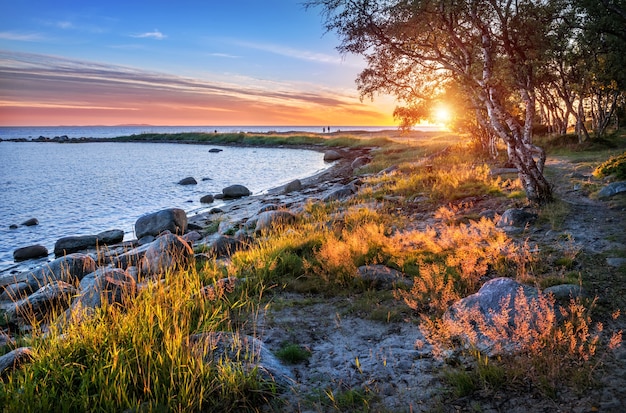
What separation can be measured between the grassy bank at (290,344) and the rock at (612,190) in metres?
2.43

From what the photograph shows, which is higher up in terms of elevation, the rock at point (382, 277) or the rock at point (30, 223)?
the rock at point (382, 277)

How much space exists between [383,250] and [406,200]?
7.48 metres

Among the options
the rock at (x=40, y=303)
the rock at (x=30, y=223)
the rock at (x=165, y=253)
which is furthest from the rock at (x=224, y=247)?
the rock at (x=30, y=223)

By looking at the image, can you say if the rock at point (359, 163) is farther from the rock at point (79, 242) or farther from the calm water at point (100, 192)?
the rock at point (79, 242)

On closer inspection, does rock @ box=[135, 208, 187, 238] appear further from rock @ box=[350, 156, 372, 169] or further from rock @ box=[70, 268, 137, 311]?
rock @ box=[350, 156, 372, 169]

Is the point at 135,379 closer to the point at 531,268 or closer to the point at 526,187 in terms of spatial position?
the point at 531,268

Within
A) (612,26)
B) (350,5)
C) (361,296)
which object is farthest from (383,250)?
(612,26)

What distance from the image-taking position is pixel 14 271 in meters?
12.9

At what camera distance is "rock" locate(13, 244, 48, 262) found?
14.4 meters

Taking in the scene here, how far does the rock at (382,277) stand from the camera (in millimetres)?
7550

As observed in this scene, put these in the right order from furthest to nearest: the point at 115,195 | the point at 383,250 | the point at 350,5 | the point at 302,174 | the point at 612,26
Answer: the point at 302,174
the point at 115,195
the point at 612,26
the point at 350,5
the point at 383,250

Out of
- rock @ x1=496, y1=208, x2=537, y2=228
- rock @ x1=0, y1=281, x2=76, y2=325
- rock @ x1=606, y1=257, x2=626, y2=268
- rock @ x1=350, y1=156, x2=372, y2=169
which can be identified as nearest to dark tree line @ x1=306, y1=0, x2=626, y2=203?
rock @ x1=496, y1=208, x2=537, y2=228

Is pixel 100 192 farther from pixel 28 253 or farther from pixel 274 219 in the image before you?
pixel 274 219

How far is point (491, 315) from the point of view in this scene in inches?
208
